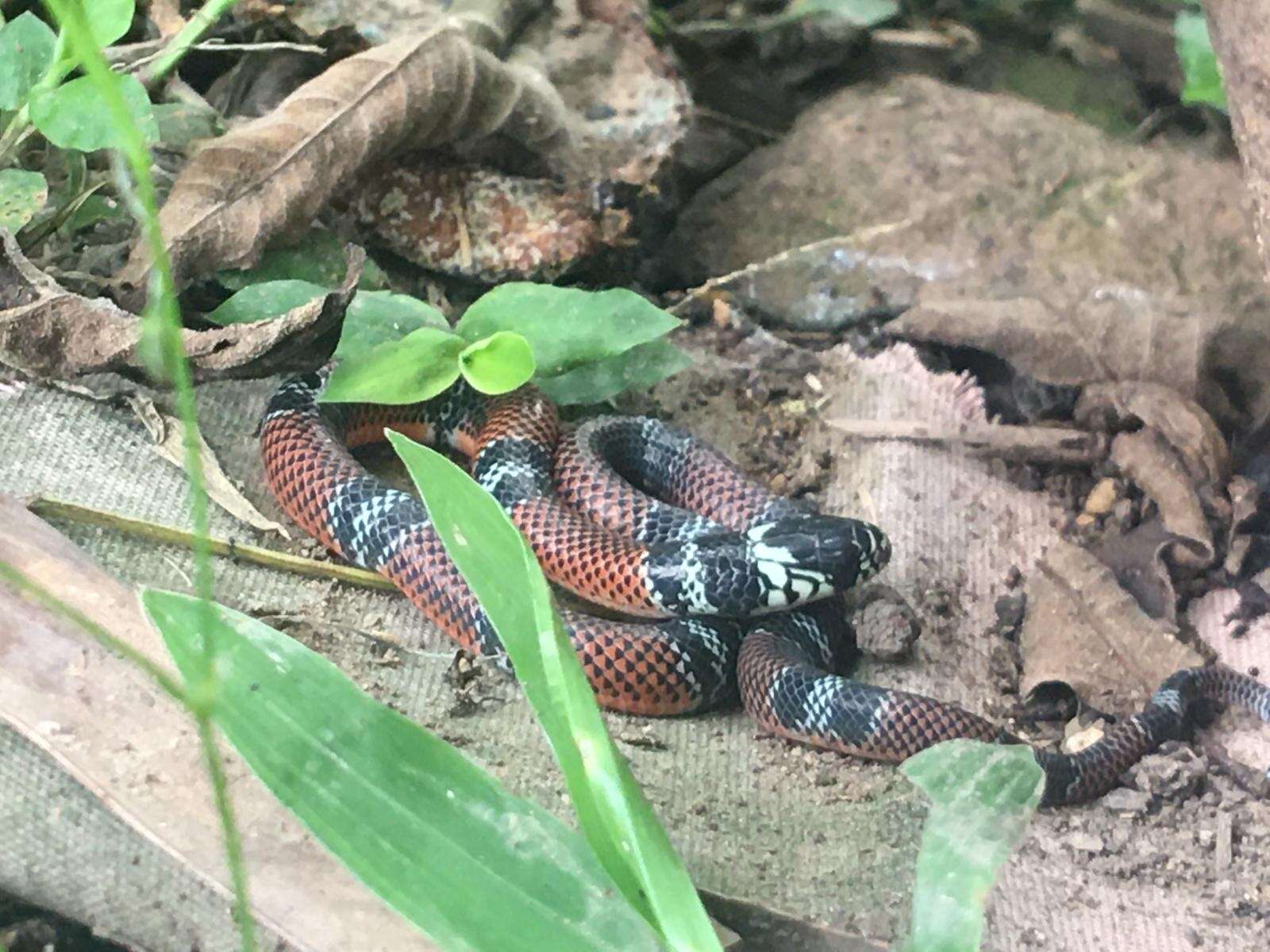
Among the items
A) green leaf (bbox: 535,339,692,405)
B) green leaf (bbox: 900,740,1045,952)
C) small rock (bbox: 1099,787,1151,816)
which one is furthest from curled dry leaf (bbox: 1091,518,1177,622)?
green leaf (bbox: 900,740,1045,952)

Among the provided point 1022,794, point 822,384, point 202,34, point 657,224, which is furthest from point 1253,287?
point 202,34

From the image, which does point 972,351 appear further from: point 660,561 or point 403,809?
point 403,809

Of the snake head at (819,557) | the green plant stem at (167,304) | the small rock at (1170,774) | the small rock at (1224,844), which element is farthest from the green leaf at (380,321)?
the small rock at (1224,844)

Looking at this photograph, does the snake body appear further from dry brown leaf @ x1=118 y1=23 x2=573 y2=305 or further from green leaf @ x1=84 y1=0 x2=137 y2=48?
green leaf @ x1=84 y1=0 x2=137 y2=48

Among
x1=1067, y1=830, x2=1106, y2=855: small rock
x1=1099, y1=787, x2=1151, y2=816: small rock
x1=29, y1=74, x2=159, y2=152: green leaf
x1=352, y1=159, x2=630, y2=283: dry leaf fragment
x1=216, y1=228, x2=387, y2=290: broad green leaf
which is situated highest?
x1=29, y1=74, x2=159, y2=152: green leaf

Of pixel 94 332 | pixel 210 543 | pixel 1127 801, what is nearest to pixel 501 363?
pixel 210 543

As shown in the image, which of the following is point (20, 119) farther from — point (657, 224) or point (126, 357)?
point (657, 224)

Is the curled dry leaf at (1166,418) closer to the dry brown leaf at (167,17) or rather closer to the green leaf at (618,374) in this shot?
the green leaf at (618,374)
